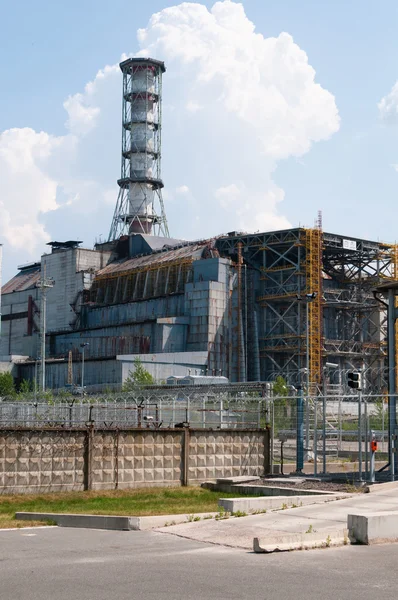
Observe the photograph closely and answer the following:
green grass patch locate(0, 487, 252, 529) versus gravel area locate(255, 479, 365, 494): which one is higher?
gravel area locate(255, 479, 365, 494)

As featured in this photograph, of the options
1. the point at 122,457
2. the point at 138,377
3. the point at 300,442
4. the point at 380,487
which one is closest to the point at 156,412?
the point at 122,457

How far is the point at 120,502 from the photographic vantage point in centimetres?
2636

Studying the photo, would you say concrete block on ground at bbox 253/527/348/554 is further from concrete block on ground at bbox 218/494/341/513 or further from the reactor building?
the reactor building

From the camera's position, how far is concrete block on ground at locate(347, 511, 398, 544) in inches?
601

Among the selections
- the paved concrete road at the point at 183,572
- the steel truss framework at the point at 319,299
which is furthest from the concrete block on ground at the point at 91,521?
the steel truss framework at the point at 319,299

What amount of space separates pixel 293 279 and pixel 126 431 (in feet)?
226

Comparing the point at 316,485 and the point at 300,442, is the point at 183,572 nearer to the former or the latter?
the point at 316,485

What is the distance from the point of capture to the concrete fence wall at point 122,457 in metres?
29.5

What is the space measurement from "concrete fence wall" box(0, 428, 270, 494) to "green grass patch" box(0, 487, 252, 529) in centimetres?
88

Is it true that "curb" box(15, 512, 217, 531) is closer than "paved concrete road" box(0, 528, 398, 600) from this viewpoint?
No

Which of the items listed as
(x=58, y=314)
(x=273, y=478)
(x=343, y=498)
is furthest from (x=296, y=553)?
(x=58, y=314)

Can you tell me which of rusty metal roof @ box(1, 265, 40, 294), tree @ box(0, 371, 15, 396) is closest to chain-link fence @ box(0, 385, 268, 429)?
tree @ box(0, 371, 15, 396)

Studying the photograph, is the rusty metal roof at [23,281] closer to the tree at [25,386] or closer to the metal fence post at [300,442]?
the tree at [25,386]

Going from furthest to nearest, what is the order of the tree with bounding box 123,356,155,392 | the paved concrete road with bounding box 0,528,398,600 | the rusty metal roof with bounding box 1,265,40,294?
the rusty metal roof with bounding box 1,265,40,294
the tree with bounding box 123,356,155,392
the paved concrete road with bounding box 0,528,398,600
